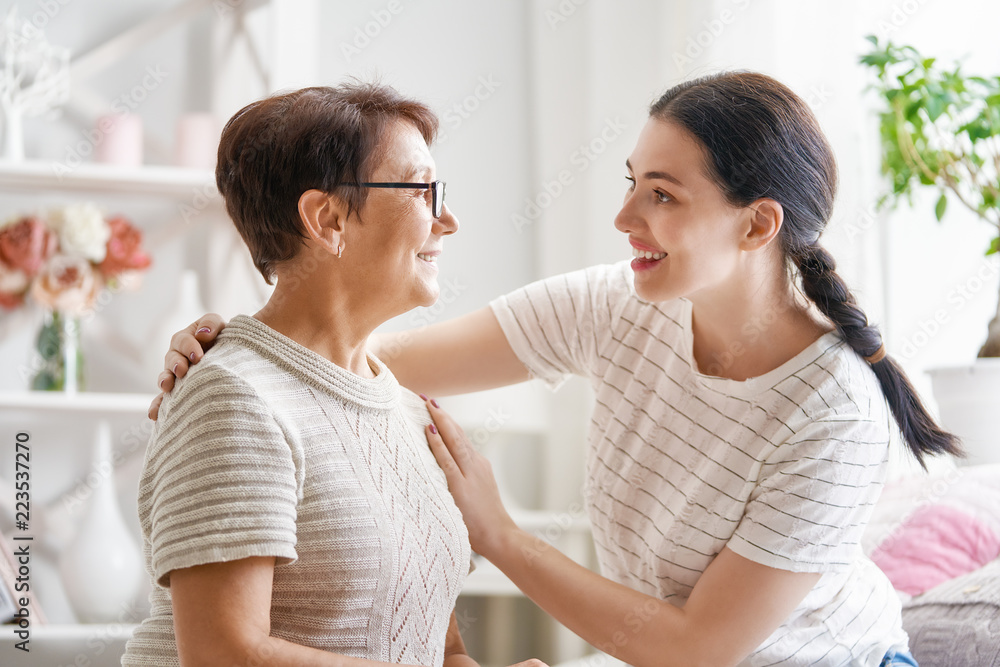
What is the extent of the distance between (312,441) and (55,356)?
1.62 meters

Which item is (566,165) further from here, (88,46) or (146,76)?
(88,46)

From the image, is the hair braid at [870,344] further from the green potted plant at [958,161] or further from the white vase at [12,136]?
the white vase at [12,136]

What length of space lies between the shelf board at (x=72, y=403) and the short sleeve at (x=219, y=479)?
1368 millimetres

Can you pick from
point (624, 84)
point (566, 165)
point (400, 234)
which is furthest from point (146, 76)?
point (400, 234)

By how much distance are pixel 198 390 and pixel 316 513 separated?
198 millimetres

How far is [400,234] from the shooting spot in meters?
1.15

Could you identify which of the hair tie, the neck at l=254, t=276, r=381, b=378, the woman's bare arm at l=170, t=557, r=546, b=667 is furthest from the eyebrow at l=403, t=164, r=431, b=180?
the hair tie

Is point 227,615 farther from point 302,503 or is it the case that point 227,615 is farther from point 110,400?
point 110,400

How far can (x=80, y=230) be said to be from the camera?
2266 millimetres

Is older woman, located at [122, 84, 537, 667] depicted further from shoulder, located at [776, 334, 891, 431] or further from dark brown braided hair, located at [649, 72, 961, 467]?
shoulder, located at [776, 334, 891, 431]

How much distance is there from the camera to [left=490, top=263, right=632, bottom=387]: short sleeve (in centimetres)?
156

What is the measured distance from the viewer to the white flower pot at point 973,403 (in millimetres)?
2014

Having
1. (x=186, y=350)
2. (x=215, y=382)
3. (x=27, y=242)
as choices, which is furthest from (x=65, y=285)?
(x=215, y=382)

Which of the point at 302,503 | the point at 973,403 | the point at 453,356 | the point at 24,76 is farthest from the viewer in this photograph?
the point at 24,76
